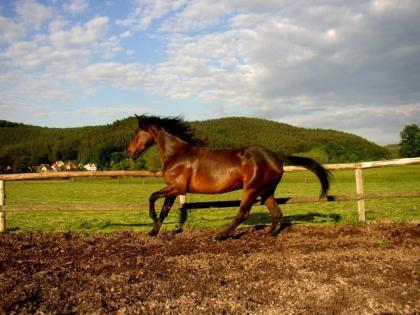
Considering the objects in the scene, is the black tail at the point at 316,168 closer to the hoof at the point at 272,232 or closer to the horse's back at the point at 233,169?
the horse's back at the point at 233,169

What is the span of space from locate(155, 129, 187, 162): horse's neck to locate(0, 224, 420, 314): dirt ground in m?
1.66

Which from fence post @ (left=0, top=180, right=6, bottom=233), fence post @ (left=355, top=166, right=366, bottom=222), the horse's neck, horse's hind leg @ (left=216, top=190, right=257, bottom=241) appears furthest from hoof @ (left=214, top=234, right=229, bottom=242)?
fence post @ (left=0, top=180, right=6, bottom=233)

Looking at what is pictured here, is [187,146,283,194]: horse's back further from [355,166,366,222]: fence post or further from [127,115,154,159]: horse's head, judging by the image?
[355,166,366,222]: fence post

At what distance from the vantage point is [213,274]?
15.0 feet

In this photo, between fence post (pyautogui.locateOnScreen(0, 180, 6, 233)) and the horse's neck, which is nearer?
the horse's neck

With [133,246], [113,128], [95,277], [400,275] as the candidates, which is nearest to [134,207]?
[133,246]

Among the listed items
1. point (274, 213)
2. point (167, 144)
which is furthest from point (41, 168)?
point (274, 213)

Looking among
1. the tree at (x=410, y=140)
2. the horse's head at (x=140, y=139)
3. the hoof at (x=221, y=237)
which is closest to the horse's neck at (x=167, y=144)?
the horse's head at (x=140, y=139)

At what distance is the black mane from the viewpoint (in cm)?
774

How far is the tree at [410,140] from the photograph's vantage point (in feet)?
→ 305

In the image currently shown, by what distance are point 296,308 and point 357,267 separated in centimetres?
168

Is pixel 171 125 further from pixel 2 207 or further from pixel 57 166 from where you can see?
pixel 57 166

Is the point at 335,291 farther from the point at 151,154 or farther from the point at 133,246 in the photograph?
the point at 151,154

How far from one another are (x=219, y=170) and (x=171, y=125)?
1.60 meters
